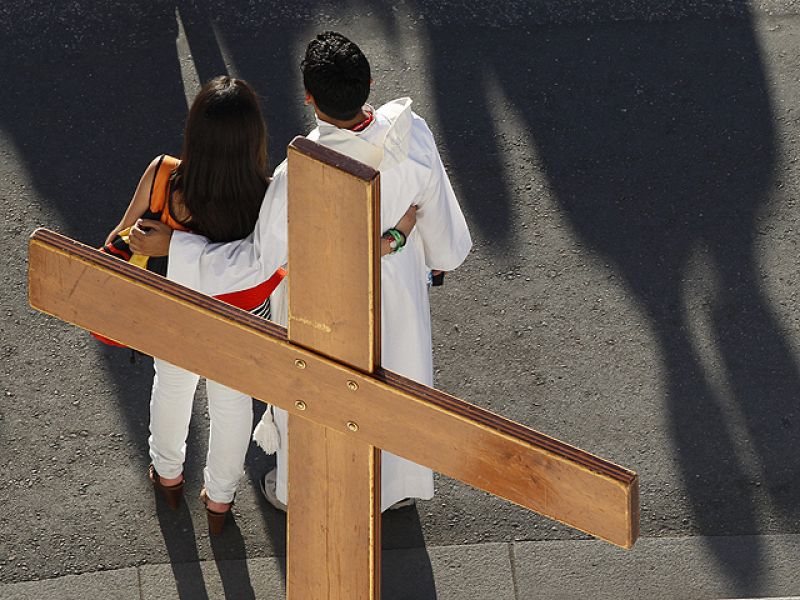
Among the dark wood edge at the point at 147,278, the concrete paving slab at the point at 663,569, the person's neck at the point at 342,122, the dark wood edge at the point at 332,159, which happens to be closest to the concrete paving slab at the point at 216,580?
the concrete paving slab at the point at 663,569

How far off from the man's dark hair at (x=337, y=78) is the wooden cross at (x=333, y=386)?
1152mm

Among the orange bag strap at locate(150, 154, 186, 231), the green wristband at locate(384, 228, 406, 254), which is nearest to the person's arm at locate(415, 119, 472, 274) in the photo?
the green wristband at locate(384, 228, 406, 254)

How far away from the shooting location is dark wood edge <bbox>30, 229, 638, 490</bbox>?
1.98 meters

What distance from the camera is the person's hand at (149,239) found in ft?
11.2

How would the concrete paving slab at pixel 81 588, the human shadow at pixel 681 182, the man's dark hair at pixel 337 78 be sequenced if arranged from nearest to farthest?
1. the man's dark hair at pixel 337 78
2. the concrete paving slab at pixel 81 588
3. the human shadow at pixel 681 182

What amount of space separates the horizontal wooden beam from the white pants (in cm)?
174

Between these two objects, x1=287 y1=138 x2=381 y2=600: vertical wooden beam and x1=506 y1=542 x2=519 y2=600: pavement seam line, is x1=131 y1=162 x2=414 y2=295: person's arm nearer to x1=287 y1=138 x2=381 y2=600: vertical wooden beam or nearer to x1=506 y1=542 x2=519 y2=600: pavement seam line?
x1=287 y1=138 x2=381 y2=600: vertical wooden beam

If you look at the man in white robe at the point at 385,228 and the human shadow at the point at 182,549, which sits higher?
the man in white robe at the point at 385,228

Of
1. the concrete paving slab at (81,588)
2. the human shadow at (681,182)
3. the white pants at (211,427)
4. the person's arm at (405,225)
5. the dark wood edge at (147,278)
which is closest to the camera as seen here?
the dark wood edge at (147,278)

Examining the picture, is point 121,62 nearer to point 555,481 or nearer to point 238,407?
point 238,407

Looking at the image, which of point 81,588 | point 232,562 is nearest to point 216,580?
point 232,562

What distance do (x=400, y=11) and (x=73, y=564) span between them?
3.12 meters

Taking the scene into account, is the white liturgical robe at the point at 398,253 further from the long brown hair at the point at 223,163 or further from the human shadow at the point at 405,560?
the human shadow at the point at 405,560

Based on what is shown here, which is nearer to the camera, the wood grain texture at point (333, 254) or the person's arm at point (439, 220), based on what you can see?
the wood grain texture at point (333, 254)
